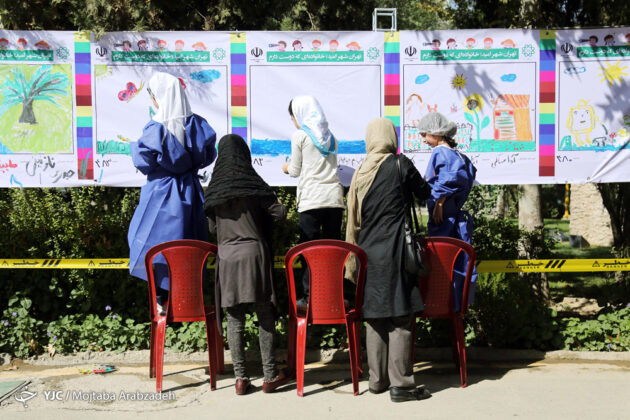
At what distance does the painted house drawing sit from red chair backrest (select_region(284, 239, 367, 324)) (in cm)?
237

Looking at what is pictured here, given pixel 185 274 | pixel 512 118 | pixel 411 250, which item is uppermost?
pixel 512 118

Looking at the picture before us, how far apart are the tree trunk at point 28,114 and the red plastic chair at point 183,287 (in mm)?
2310

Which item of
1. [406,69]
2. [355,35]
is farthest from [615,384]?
[355,35]

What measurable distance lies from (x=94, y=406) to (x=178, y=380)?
0.79 meters

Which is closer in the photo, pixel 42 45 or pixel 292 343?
pixel 292 343

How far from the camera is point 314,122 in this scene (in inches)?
231

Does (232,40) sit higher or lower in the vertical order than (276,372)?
higher

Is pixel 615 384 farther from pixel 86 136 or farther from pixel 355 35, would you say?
pixel 86 136

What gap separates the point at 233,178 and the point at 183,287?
A: 95 centimetres

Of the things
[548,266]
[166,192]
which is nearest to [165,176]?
[166,192]

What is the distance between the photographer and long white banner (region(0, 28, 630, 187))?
6621mm

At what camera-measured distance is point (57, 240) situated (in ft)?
22.2

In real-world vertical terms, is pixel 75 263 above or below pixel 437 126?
below

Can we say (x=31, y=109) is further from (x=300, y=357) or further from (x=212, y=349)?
(x=300, y=357)
